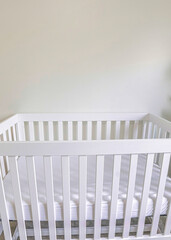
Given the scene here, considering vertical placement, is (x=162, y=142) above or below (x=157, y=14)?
below

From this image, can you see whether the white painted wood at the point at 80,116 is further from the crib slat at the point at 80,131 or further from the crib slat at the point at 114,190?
the crib slat at the point at 114,190

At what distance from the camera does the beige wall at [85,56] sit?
1.43 meters

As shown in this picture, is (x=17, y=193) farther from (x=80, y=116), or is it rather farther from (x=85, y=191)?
(x=80, y=116)

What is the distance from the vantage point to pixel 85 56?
59.7 inches

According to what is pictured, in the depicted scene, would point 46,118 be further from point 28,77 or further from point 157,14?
point 157,14

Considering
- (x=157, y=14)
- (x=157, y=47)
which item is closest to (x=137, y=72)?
(x=157, y=47)

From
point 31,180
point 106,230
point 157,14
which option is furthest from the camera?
point 157,14

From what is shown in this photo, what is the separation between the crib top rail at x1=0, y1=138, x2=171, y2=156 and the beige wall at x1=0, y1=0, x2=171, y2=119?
34.0 inches

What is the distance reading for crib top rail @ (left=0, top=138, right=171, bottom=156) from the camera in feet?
2.58

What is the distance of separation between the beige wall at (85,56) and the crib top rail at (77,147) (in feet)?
2.83

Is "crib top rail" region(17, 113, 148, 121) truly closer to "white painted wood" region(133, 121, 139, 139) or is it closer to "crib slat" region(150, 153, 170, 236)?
"white painted wood" region(133, 121, 139, 139)

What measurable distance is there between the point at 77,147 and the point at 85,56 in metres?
1.02

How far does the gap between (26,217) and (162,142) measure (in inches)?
33.6

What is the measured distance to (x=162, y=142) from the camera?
2.70ft
